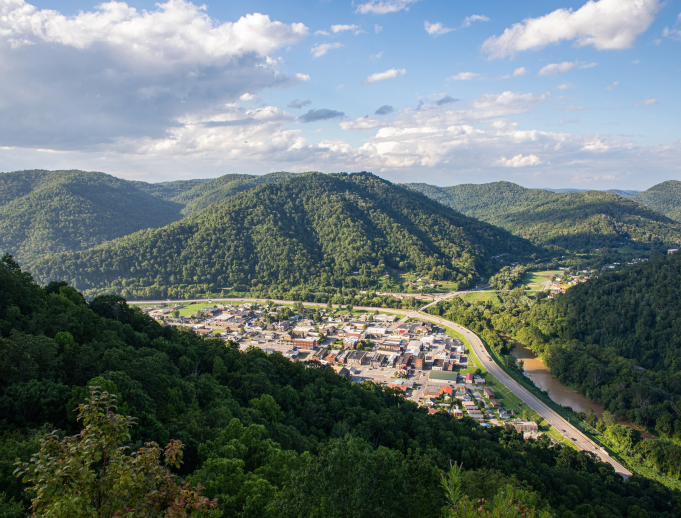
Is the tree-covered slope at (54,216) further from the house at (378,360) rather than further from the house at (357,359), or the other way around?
the house at (378,360)

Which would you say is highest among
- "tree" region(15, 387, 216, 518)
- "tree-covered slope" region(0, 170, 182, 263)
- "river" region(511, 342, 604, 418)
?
"tree-covered slope" region(0, 170, 182, 263)

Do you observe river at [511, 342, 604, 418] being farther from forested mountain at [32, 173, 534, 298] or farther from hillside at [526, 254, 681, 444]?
forested mountain at [32, 173, 534, 298]

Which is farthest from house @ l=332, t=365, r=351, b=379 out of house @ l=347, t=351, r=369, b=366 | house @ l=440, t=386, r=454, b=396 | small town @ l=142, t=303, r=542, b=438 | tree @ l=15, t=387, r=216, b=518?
tree @ l=15, t=387, r=216, b=518

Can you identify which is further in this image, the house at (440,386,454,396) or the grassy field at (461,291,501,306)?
the grassy field at (461,291,501,306)

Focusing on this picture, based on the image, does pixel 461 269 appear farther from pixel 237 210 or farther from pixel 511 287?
pixel 237 210

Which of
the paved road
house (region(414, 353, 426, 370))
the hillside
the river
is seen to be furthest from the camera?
house (region(414, 353, 426, 370))

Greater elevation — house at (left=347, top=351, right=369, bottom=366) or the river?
house at (left=347, top=351, right=369, bottom=366)

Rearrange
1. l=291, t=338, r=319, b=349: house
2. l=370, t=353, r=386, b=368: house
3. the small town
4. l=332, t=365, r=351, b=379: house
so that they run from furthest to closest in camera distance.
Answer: l=291, t=338, r=319, b=349: house < l=370, t=353, r=386, b=368: house < l=332, t=365, r=351, b=379: house < the small town
